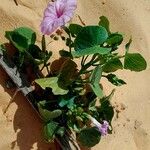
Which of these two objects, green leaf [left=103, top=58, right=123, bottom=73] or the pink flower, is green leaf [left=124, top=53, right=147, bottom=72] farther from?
the pink flower

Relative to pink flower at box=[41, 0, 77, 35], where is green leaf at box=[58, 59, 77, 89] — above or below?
below

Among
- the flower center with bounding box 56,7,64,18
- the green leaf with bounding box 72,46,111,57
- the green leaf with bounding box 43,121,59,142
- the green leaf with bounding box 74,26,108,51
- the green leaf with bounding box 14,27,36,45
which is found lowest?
the green leaf with bounding box 43,121,59,142

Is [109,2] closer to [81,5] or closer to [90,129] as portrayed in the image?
[81,5]

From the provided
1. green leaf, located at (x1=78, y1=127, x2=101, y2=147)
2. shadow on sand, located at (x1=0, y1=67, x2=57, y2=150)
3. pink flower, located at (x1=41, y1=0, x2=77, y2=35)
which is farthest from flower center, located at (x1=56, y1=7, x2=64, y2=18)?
green leaf, located at (x1=78, y1=127, x2=101, y2=147)

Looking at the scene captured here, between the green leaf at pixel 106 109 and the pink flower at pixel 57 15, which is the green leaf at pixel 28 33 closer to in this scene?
the pink flower at pixel 57 15

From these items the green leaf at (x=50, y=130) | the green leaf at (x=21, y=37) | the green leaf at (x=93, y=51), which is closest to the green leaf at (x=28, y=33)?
the green leaf at (x=21, y=37)

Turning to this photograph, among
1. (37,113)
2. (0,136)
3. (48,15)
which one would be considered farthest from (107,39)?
(0,136)
